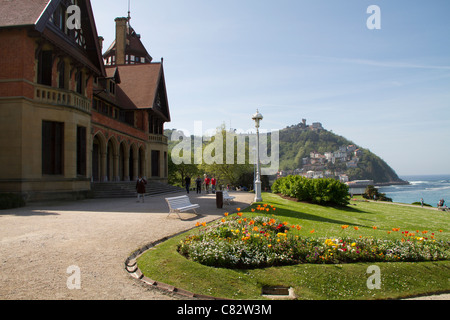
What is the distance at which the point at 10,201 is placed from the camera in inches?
578

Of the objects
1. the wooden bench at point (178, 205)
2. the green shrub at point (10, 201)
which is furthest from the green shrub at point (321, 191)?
the green shrub at point (10, 201)

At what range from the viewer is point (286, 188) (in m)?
26.3

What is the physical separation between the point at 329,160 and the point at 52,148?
565ft

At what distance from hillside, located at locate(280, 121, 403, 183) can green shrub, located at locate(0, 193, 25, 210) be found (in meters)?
148

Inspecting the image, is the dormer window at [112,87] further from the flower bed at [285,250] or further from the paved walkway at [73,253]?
the flower bed at [285,250]

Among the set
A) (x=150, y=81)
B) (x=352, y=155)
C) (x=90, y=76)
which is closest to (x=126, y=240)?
(x=90, y=76)

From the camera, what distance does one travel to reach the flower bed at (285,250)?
20.4 feet

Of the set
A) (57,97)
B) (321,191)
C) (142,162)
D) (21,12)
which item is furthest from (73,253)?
(142,162)

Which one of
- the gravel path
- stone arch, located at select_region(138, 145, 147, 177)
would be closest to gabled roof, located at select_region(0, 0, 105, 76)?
the gravel path

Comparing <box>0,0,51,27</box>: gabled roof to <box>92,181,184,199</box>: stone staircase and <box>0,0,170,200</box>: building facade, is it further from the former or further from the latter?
<box>92,181,184,199</box>: stone staircase

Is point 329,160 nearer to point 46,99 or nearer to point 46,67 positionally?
point 46,67

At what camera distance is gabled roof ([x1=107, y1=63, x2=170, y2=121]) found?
34.2 metres

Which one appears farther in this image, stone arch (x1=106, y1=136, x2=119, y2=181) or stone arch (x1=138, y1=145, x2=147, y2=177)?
stone arch (x1=138, y1=145, x2=147, y2=177)
